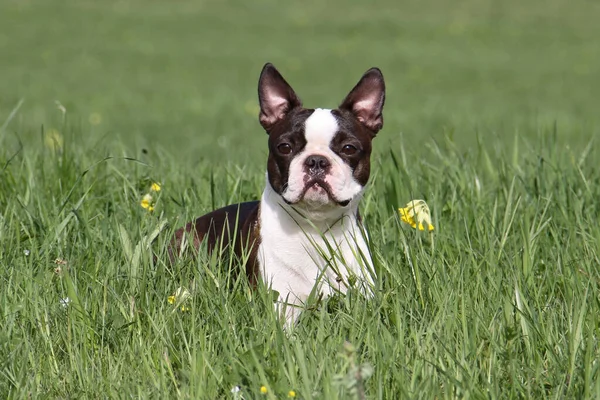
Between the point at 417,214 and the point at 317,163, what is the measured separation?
0.48m

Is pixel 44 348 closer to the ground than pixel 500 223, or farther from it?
closer to the ground

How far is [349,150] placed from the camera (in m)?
4.36

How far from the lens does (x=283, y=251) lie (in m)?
4.34

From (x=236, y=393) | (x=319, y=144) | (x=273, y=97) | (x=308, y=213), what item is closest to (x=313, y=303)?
(x=308, y=213)

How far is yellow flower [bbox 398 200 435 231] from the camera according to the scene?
4.20 m

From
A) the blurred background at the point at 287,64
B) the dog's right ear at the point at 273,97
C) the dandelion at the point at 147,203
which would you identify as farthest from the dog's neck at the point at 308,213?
the blurred background at the point at 287,64

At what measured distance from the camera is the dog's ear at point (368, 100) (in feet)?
15.2

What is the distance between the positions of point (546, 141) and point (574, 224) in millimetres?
1919

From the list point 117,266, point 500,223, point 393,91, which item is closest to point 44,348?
point 117,266

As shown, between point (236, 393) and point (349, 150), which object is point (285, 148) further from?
point (236, 393)

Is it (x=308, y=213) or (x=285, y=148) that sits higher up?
(x=285, y=148)

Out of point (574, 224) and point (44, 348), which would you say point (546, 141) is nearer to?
point (574, 224)

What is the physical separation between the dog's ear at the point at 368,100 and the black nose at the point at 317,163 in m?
0.51

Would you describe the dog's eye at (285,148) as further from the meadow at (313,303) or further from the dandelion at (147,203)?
the dandelion at (147,203)
